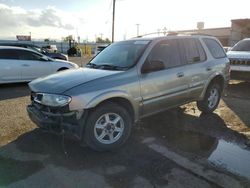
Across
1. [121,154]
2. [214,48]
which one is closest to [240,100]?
[214,48]

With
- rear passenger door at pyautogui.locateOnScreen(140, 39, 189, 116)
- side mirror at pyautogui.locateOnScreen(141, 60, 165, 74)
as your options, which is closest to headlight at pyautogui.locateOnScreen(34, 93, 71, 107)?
rear passenger door at pyautogui.locateOnScreen(140, 39, 189, 116)

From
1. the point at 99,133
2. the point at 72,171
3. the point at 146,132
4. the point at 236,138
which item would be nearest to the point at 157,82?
the point at 146,132

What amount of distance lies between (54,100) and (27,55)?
7.23m

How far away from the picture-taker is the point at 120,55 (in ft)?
17.7

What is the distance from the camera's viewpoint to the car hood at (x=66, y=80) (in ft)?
14.1

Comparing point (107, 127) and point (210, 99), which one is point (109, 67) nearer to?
point (107, 127)

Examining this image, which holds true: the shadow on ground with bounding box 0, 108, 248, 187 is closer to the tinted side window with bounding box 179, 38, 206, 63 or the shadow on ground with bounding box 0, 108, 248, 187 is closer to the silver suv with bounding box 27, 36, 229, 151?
the silver suv with bounding box 27, 36, 229, 151

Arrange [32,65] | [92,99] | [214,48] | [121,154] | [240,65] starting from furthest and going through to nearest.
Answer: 1. [32,65]
2. [240,65]
3. [214,48]
4. [121,154]
5. [92,99]

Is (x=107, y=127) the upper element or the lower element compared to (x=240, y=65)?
lower

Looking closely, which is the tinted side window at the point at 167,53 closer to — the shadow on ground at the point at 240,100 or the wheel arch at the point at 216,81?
the wheel arch at the point at 216,81

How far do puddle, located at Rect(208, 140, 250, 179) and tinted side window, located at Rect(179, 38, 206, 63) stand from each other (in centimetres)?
188

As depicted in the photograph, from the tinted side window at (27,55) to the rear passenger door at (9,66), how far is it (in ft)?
0.60

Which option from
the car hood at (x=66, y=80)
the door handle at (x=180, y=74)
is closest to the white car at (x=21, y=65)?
the car hood at (x=66, y=80)

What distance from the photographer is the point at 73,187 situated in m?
3.48
